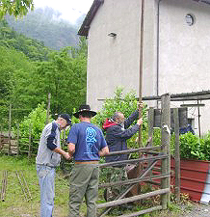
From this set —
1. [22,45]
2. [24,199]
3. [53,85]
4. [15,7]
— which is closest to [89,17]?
[53,85]

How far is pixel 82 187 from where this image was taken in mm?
4398

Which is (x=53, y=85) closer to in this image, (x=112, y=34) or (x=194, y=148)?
(x=112, y=34)

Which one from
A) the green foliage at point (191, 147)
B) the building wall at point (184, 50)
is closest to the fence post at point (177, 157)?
the green foliage at point (191, 147)

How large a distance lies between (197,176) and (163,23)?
818 centimetres

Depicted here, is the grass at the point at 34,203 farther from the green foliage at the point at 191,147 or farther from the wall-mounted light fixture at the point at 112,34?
the wall-mounted light fixture at the point at 112,34

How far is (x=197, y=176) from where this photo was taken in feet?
20.8

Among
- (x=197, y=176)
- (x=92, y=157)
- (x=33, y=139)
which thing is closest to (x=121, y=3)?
(x=33, y=139)

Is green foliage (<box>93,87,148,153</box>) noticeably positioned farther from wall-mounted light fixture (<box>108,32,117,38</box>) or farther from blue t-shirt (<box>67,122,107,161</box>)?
wall-mounted light fixture (<box>108,32,117,38</box>)

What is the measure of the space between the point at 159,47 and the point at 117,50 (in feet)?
9.75

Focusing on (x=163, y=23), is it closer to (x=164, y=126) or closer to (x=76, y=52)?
(x=164, y=126)

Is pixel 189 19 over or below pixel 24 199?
over

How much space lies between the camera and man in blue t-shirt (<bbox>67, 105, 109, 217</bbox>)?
4398 mm

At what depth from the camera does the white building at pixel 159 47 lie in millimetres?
12391

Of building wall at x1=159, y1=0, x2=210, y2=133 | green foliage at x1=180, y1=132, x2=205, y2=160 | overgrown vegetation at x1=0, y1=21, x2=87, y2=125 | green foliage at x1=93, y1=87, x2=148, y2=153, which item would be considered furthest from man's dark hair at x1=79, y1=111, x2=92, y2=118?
overgrown vegetation at x1=0, y1=21, x2=87, y2=125
